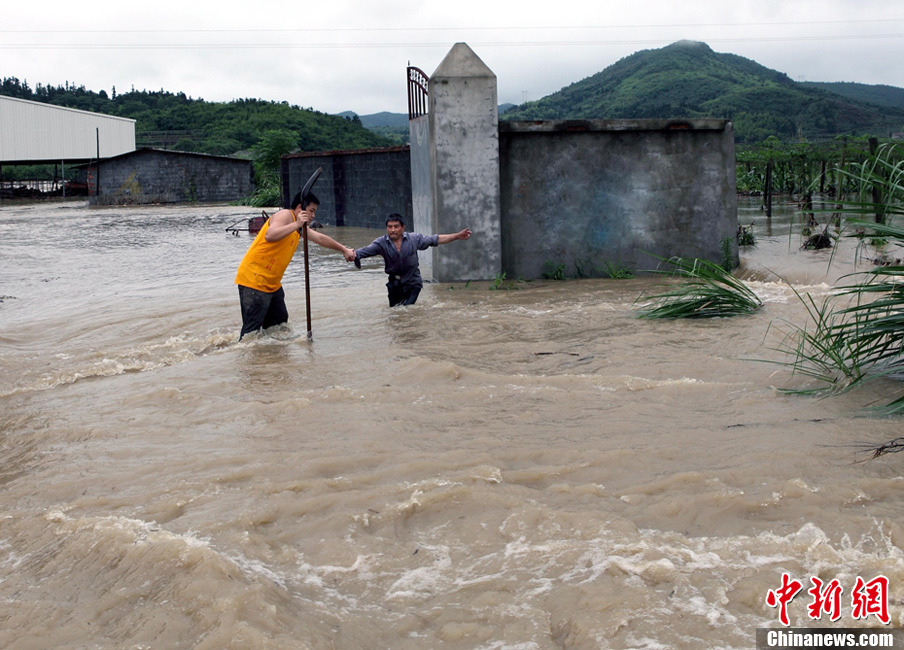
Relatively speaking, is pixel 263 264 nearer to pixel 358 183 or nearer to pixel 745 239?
pixel 745 239

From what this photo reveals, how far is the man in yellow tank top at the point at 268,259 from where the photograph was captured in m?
7.17

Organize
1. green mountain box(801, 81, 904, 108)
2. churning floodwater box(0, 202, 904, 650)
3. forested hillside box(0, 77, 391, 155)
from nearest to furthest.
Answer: churning floodwater box(0, 202, 904, 650)
forested hillside box(0, 77, 391, 155)
green mountain box(801, 81, 904, 108)

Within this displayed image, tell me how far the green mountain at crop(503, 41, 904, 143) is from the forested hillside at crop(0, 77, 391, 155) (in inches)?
554

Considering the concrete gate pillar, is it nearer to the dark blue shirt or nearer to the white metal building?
the dark blue shirt

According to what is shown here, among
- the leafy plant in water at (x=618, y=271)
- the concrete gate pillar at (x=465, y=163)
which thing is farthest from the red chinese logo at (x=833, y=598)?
the leafy plant in water at (x=618, y=271)

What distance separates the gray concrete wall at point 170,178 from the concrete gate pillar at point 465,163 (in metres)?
34.1

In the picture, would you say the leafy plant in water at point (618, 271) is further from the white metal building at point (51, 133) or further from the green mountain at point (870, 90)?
the green mountain at point (870, 90)

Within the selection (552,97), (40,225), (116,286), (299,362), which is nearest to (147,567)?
(299,362)

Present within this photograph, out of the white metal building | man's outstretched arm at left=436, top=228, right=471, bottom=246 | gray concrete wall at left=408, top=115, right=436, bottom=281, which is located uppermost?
the white metal building

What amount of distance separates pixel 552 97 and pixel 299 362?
80675 millimetres

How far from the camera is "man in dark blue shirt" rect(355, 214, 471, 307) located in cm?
856

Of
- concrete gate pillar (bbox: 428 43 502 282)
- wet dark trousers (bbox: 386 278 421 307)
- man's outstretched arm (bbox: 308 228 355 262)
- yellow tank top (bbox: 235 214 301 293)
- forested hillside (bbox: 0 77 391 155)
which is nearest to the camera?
yellow tank top (bbox: 235 214 301 293)

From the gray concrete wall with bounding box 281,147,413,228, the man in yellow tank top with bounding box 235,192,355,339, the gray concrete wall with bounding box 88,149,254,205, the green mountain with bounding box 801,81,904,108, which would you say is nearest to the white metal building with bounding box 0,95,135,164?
the gray concrete wall with bounding box 88,149,254,205

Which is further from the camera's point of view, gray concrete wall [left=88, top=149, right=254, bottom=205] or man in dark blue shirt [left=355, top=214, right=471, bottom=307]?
gray concrete wall [left=88, top=149, right=254, bottom=205]
